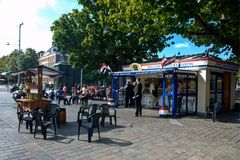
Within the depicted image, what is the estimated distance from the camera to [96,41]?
938 inches

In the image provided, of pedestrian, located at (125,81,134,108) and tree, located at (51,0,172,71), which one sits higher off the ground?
tree, located at (51,0,172,71)

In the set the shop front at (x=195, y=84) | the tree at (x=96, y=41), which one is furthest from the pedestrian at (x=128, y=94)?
the tree at (x=96, y=41)

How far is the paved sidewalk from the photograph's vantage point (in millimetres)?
5805

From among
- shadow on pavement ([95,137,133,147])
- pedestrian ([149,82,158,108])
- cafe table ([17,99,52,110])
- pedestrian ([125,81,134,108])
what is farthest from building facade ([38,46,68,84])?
shadow on pavement ([95,137,133,147])

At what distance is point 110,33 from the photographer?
2384cm

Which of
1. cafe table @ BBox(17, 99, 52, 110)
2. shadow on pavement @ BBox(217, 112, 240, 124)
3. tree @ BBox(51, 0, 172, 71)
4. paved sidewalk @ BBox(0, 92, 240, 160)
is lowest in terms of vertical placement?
paved sidewalk @ BBox(0, 92, 240, 160)

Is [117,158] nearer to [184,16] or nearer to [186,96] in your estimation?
[184,16]

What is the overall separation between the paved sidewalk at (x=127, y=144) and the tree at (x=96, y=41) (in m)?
15.3

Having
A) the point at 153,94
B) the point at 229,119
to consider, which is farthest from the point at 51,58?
the point at 229,119

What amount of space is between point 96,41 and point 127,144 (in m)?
18.0

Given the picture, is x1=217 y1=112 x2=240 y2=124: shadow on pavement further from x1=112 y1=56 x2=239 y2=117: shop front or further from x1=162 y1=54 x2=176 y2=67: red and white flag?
x1=162 y1=54 x2=176 y2=67: red and white flag

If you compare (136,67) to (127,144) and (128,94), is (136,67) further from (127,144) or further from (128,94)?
(127,144)

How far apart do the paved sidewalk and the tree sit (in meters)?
15.3

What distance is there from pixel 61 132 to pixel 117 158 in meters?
3.30
